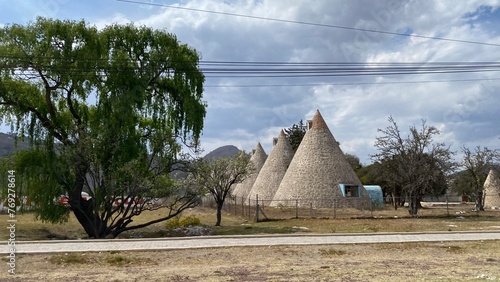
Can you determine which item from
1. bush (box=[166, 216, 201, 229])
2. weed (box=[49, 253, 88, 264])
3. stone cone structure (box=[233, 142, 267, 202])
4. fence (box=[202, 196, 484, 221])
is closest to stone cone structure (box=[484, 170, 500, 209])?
fence (box=[202, 196, 484, 221])

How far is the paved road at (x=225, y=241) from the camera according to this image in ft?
42.3

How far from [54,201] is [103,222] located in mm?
2848

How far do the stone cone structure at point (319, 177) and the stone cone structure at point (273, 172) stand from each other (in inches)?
133

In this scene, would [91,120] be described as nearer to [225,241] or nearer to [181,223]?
[181,223]

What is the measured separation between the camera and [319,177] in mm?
35781

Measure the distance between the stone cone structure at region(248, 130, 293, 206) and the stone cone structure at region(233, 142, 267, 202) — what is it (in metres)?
4.05

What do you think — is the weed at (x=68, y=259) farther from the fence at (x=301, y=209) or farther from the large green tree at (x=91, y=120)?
the fence at (x=301, y=209)

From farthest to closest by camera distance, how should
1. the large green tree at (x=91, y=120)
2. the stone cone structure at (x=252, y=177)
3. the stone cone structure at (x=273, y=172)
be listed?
the stone cone structure at (x=252, y=177), the stone cone structure at (x=273, y=172), the large green tree at (x=91, y=120)

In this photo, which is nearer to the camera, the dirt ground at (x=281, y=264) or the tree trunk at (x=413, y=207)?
the dirt ground at (x=281, y=264)

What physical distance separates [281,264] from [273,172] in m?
31.2

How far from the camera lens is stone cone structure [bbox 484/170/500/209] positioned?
44219 mm

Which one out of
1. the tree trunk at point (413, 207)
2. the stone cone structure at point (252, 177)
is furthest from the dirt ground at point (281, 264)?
the stone cone structure at point (252, 177)

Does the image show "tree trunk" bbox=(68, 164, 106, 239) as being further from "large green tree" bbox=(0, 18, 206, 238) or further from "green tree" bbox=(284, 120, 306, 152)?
"green tree" bbox=(284, 120, 306, 152)

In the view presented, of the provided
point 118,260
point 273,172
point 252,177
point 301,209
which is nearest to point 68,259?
point 118,260
